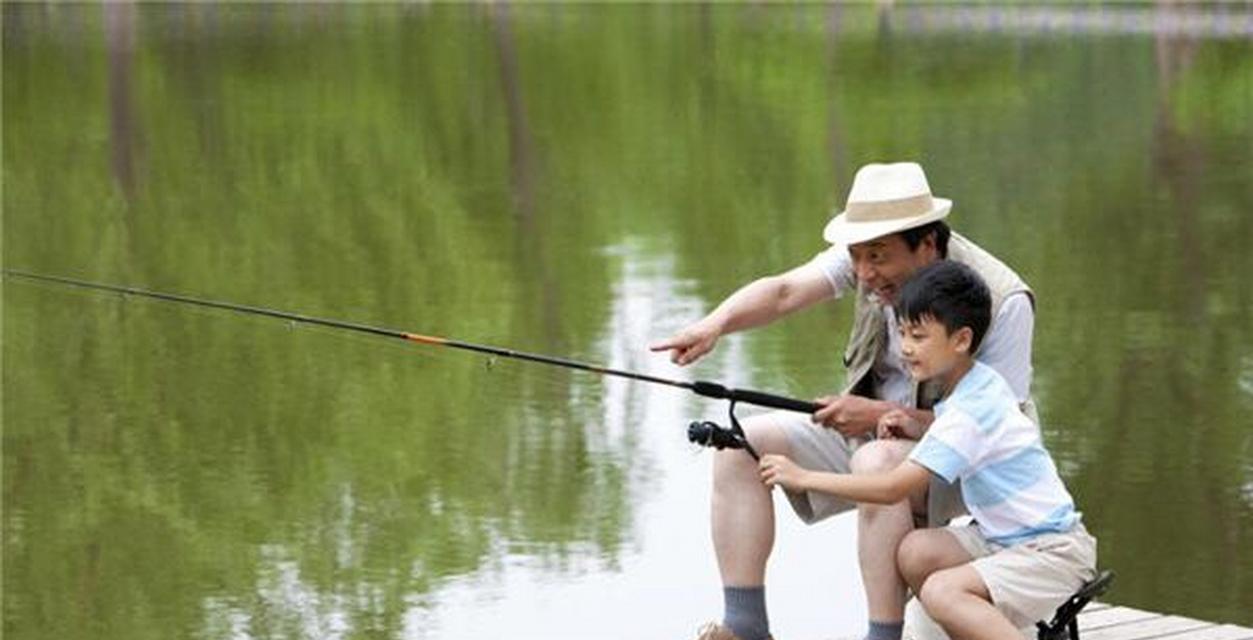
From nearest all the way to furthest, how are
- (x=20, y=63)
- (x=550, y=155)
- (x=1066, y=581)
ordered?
(x=1066, y=581) → (x=550, y=155) → (x=20, y=63)

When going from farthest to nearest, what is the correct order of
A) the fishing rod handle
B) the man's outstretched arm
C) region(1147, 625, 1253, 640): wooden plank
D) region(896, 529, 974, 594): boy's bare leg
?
region(1147, 625, 1253, 640): wooden plank → the man's outstretched arm → the fishing rod handle → region(896, 529, 974, 594): boy's bare leg

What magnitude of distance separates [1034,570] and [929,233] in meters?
0.64

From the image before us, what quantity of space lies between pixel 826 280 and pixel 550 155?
17.3 metres

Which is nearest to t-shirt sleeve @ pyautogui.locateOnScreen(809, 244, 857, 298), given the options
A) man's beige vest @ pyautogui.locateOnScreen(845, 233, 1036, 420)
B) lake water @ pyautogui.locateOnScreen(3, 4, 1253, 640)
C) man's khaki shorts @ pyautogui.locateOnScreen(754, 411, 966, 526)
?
man's beige vest @ pyautogui.locateOnScreen(845, 233, 1036, 420)

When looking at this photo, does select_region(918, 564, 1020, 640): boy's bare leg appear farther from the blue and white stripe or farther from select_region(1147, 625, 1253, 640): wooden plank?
select_region(1147, 625, 1253, 640): wooden plank

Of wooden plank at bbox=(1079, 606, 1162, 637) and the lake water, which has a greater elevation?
wooden plank at bbox=(1079, 606, 1162, 637)

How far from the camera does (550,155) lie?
2262 cm

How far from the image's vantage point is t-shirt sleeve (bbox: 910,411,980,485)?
184 inches

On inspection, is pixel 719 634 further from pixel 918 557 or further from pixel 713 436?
pixel 918 557

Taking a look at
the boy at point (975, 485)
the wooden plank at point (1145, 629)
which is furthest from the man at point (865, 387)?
the wooden plank at point (1145, 629)

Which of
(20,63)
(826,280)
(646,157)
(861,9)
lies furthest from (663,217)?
(861,9)

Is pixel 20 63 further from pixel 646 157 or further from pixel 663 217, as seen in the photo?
pixel 663 217

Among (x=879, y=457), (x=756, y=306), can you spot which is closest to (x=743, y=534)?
(x=879, y=457)

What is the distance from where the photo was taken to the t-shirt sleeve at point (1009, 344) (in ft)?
16.1
